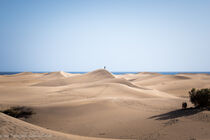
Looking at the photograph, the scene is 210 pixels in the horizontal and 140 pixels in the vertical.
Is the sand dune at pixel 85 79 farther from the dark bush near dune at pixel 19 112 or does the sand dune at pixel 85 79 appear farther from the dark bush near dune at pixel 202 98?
the dark bush near dune at pixel 202 98

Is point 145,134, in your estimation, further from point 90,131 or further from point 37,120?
point 37,120

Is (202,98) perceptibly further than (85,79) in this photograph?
No

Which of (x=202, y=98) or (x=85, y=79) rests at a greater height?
(x=202, y=98)

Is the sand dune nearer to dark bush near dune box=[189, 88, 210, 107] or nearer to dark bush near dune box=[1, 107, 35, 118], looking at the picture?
dark bush near dune box=[1, 107, 35, 118]

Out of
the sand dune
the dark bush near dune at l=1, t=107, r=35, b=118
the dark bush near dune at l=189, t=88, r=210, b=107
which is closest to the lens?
the dark bush near dune at l=189, t=88, r=210, b=107

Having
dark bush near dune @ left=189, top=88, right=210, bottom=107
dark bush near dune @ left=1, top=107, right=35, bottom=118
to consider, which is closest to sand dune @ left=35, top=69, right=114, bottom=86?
dark bush near dune @ left=1, top=107, right=35, bottom=118

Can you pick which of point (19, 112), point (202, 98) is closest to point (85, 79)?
point (19, 112)

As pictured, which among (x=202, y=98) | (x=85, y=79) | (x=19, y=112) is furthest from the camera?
(x=85, y=79)

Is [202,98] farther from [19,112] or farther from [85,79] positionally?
[85,79]

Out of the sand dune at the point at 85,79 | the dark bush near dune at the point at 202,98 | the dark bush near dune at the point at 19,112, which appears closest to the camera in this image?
the dark bush near dune at the point at 202,98

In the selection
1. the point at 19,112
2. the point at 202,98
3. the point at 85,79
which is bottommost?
the point at 19,112

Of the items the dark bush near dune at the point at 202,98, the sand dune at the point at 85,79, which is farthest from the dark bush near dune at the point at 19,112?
the sand dune at the point at 85,79

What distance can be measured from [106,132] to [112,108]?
3.85 m

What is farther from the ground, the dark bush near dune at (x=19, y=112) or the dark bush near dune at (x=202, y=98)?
the dark bush near dune at (x=202, y=98)
